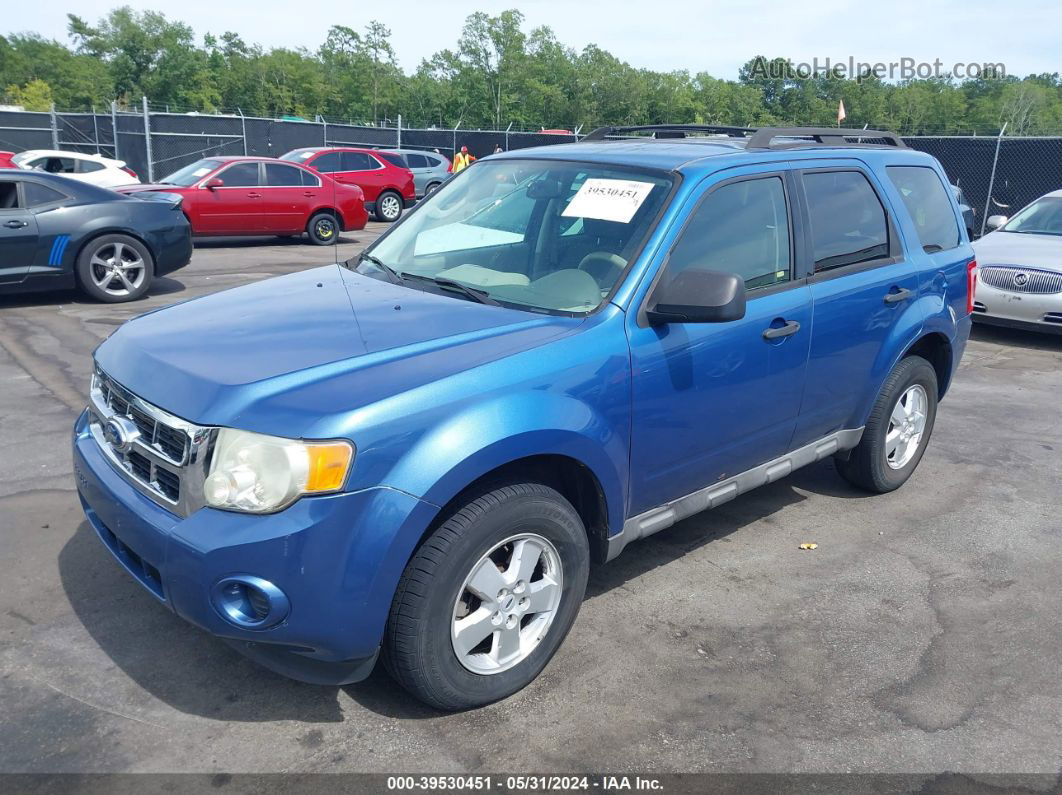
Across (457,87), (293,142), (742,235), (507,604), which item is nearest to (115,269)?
(742,235)

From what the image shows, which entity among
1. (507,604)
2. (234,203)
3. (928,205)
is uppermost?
(928,205)

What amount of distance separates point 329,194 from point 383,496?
46.5 ft

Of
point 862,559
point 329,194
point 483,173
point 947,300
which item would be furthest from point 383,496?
point 329,194

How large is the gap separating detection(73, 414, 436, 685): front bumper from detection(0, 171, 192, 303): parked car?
768 cm

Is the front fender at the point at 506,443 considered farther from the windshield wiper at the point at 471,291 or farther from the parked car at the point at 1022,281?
the parked car at the point at 1022,281

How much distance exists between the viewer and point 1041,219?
35.1ft

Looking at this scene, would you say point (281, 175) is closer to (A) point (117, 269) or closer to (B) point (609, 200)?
(A) point (117, 269)

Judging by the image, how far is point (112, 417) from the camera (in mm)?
3180

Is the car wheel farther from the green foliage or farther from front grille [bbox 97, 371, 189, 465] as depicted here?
the green foliage

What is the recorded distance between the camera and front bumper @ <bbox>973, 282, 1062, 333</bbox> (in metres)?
9.22

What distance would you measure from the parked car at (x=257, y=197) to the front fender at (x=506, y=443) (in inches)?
470

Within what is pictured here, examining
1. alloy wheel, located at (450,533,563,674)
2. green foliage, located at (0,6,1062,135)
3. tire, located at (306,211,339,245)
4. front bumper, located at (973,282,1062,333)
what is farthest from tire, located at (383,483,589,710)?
green foliage, located at (0,6,1062,135)

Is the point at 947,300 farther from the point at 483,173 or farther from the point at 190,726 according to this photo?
the point at 190,726

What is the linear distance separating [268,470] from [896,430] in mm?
3772
